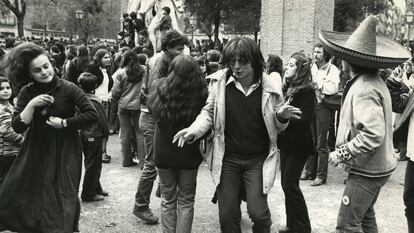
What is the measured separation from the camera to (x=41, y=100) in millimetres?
3676

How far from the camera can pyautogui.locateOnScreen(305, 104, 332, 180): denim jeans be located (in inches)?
281

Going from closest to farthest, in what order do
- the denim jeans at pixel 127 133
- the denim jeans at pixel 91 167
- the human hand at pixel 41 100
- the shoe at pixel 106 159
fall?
the human hand at pixel 41 100, the denim jeans at pixel 91 167, the denim jeans at pixel 127 133, the shoe at pixel 106 159

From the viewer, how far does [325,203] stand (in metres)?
6.18

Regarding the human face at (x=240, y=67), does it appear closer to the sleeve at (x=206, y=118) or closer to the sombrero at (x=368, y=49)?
the sleeve at (x=206, y=118)

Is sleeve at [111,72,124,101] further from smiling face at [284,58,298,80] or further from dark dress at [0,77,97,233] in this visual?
dark dress at [0,77,97,233]

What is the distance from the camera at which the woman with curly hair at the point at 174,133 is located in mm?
4191

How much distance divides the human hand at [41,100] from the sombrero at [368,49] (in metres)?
2.26

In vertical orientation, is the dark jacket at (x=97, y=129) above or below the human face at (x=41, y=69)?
below

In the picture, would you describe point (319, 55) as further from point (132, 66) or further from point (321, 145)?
point (132, 66)

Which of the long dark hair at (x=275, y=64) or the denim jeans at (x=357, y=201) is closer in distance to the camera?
the denim jeans at (x=357, y=201)

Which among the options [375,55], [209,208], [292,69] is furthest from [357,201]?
[209,208]

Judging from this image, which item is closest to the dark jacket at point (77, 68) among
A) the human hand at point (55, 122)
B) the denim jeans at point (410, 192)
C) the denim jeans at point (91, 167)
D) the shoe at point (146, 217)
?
the denim jeans at point (91, 167)

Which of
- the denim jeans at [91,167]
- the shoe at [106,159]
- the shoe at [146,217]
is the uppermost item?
the denim jeans at [91,167]

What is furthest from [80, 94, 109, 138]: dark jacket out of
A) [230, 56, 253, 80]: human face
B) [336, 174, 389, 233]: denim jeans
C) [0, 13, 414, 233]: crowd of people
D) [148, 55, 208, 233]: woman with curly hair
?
[336, 174, 389, 233]: denim jeans
